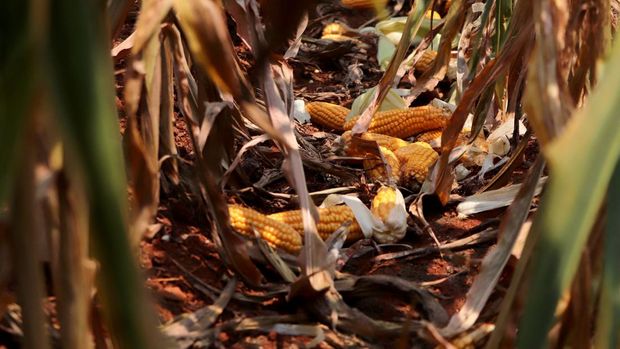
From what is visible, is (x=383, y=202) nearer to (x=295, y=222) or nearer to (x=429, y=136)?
(x=295, y=222)

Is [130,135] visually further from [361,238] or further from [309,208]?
[361,238]

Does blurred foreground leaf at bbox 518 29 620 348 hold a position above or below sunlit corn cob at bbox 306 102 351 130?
above

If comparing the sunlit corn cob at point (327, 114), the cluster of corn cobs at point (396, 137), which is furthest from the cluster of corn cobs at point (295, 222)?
the sunlit corn cob at point (327, 114)

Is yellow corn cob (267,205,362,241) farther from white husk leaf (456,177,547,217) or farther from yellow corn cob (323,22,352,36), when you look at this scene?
yellow corn cob (323,22,352,36)

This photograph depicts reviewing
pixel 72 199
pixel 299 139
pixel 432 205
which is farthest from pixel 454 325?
pixel 299 139

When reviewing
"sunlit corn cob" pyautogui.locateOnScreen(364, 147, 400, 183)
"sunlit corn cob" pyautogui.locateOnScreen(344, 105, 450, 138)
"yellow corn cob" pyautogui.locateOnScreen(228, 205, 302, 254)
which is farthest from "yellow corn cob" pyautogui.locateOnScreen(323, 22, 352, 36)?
"yellow corn cob" pyautogui.locateOnScreen(228, 205, 302, 254)

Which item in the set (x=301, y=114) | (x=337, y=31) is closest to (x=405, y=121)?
(x=301, y=114)

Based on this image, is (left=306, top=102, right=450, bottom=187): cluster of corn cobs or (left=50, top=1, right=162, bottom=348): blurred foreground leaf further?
(left=306, top=102, right=450, bottom=187): cluster of corn cobs
